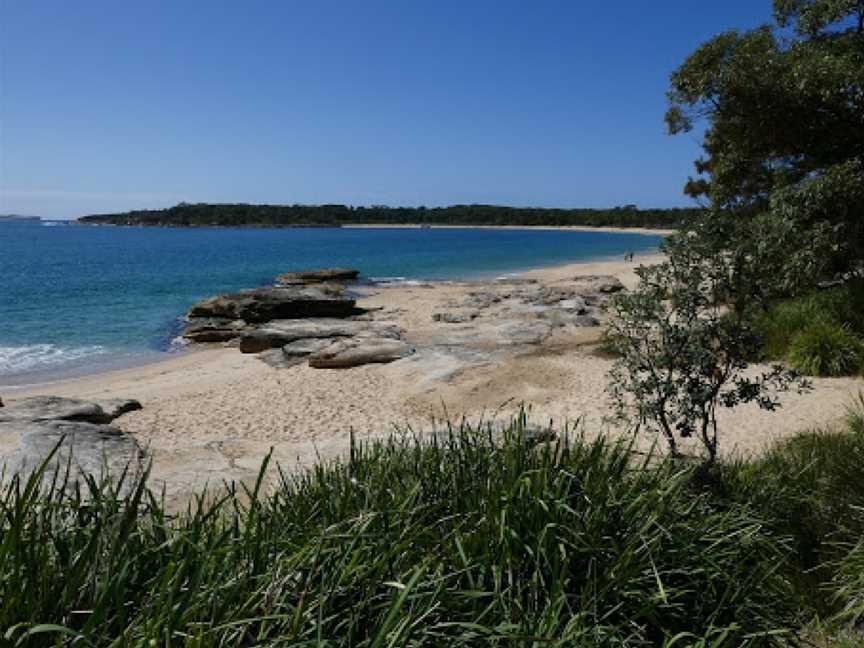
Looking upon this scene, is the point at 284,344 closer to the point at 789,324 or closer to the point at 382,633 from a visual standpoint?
the point at 789,324

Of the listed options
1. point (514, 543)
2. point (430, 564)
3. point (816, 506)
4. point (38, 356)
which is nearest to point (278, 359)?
point (38, 356)

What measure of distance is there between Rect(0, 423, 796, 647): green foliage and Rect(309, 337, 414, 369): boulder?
1174 centimetres

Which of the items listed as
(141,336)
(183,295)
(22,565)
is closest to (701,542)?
(22,565)

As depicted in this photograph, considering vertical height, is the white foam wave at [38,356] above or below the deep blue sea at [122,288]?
below

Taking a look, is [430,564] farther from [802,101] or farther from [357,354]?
[357,354]

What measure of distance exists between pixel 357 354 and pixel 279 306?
395 inches

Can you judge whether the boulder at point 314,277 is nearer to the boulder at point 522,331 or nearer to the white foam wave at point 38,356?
the white foam wave at point 38,356

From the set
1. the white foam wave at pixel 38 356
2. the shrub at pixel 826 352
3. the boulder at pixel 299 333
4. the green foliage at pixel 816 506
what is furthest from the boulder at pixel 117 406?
the shrub at pixel 826 352

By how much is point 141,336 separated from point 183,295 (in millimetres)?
12563

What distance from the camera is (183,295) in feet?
121

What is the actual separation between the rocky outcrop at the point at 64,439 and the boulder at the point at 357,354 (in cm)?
525

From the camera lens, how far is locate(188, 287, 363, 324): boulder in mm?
25641

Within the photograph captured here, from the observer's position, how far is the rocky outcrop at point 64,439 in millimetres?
8172

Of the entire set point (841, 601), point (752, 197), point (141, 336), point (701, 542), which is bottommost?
point (141, 336)
